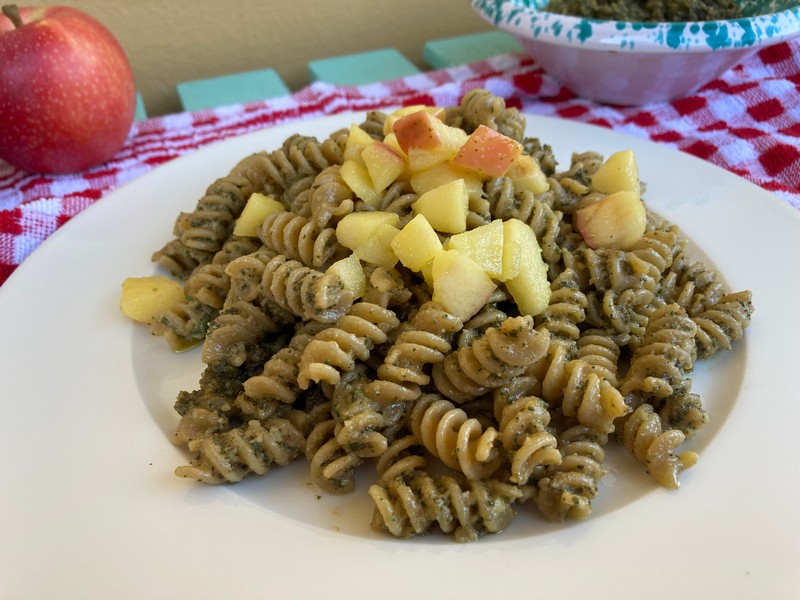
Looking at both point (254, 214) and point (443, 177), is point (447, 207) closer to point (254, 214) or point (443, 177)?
point (443, 177)

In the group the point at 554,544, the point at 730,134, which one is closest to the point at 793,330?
the point at 554,544

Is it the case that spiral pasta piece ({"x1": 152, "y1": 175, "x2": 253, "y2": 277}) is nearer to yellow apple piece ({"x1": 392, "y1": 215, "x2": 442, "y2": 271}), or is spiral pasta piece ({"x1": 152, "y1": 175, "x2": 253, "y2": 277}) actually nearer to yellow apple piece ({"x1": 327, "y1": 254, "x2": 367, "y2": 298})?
yellow apple piece ({"x1": 327, "y1": 254, "x2": 367, "y2": 298})

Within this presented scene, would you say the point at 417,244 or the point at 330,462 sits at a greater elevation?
the point at 417,244

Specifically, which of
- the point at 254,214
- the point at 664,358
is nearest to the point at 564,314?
the point at 664,358

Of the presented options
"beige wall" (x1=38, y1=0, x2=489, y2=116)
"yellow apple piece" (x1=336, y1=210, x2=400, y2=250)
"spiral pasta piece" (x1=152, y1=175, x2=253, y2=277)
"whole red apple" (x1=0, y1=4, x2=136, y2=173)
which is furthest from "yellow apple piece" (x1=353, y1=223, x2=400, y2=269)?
"beige wall" (x1=38, y1=0, x2=489, y2=116)

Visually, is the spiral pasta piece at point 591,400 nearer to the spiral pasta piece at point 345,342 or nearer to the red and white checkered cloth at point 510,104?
the spiral pasta piece at point 345,342

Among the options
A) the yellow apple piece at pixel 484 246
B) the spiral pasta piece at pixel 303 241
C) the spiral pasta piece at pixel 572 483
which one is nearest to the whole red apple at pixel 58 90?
the spiral pasta piece at pixel 303 241
